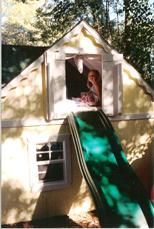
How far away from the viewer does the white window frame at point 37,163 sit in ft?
17.5

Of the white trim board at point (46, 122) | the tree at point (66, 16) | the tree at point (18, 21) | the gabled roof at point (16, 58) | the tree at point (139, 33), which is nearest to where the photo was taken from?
the tree at point (18, 21)

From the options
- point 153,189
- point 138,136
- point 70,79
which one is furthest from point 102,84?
point 153,189

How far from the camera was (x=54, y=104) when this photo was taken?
5.26 m

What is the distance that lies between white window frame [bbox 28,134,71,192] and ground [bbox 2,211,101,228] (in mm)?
527

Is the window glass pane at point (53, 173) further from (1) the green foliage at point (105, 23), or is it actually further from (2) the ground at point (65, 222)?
(1) the green foliage at point (105, 23)

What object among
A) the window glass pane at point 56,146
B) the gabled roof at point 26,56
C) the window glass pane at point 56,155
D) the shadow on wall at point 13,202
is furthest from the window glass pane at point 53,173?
the gabled roof at point 26,56

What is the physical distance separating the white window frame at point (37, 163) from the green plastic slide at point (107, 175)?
0.36 meters

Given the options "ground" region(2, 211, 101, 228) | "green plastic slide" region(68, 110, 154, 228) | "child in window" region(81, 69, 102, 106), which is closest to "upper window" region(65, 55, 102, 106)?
"child in window" region(81, 69, 102, 106)

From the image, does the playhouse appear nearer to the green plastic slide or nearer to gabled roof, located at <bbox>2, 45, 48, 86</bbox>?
the green plastic slide

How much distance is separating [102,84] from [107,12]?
12.6 feet

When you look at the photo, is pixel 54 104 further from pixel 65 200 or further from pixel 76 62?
pixel 65 200

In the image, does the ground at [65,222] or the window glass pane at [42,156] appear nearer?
the ground at [65,222]

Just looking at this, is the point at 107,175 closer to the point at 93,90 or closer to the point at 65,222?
the point at 65,222

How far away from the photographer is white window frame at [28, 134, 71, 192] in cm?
532
